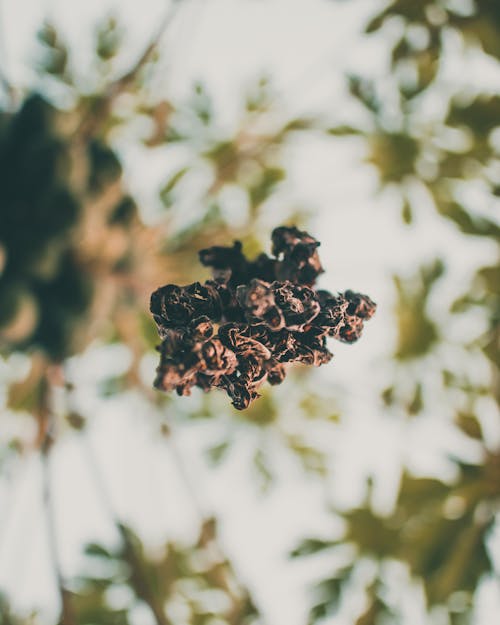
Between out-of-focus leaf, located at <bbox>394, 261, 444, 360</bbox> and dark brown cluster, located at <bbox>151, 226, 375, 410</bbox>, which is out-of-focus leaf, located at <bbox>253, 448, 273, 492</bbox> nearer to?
out-of-focus leaf, located at <bbox>394, 261, 444, 360</bbox>

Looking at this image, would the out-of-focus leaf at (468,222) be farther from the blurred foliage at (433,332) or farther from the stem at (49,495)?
the stem at (49,495)

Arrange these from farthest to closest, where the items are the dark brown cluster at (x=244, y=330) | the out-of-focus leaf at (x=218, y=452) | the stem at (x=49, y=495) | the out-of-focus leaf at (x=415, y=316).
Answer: the out-of-focus leaf at (x=218, y=452) < the out-of-focus leaf at (x=415, y=316) < the stem at (x=49, y=495) < the dark brown cluster at (x=244, y=330)

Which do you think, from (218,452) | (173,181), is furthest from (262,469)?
(173,181)

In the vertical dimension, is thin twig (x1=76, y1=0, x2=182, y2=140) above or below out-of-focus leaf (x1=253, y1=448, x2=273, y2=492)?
above

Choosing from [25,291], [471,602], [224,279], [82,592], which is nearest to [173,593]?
[82,592]

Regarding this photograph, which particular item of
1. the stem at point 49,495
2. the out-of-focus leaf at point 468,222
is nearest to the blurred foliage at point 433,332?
the out-of-focus leaf at point 468,222

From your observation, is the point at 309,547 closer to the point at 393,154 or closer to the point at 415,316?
the point at 415,316

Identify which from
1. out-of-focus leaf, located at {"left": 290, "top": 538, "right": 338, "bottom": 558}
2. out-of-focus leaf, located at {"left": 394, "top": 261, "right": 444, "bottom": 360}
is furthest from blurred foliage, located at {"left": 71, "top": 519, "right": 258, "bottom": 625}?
out-of-focus leaf, located at {"left": 394, "top": 261, "right": 444, "bottom": 360}


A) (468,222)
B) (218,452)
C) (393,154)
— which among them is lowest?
(218,452)
